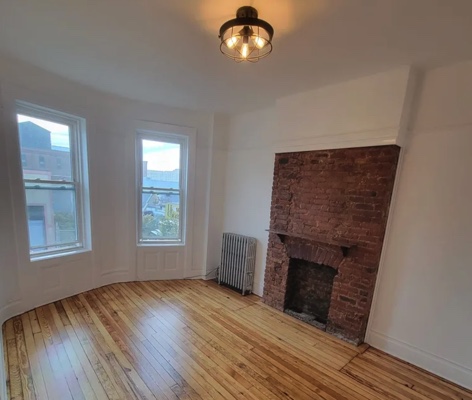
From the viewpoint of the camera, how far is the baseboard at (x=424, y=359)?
7.16 feet

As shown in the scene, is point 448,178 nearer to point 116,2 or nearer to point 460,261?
point 460,261

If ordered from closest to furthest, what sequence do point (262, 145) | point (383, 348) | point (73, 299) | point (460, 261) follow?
point (460, 261)
point (383, 348)
point (73, 299)
point (262, 145)

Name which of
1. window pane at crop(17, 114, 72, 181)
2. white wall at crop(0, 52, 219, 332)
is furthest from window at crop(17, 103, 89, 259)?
white wall at crop(0, 52, 219, 332)

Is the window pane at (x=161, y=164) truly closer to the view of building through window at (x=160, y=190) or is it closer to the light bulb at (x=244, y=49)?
the view of building through window at (x=160, y=190)

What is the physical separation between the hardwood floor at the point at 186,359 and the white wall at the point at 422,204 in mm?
332

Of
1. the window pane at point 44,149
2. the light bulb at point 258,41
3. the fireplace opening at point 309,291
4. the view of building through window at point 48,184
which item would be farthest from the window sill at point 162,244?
the light bulb at point 258,41

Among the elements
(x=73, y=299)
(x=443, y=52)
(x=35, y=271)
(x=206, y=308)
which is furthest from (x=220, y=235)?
(x=443, y=52)

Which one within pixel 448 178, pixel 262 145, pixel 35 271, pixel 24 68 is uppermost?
pixel 24 68

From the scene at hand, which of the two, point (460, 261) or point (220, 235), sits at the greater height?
point (460, 261)

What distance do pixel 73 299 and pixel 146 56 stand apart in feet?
10.4

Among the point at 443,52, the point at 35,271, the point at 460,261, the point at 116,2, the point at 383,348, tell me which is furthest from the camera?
the point at 35,271

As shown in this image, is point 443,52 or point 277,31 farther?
point 443,52

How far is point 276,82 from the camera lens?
270 cm

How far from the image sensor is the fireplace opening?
304cm
